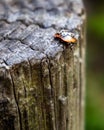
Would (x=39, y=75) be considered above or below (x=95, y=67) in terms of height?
above

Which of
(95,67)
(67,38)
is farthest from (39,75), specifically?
(95,67)

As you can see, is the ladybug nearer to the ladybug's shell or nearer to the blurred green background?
the ladybug's shell

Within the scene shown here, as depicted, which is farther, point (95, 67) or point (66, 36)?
point (95, 67)

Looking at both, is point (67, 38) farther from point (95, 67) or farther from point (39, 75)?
point (95, 67)

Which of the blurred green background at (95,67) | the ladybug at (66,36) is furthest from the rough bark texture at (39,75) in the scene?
the blurred green background at (95,67)

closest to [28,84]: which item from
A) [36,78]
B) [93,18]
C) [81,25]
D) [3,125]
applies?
[36,78]

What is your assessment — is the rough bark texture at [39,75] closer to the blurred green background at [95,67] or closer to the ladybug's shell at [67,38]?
the ladybug's shell at [67,38]
